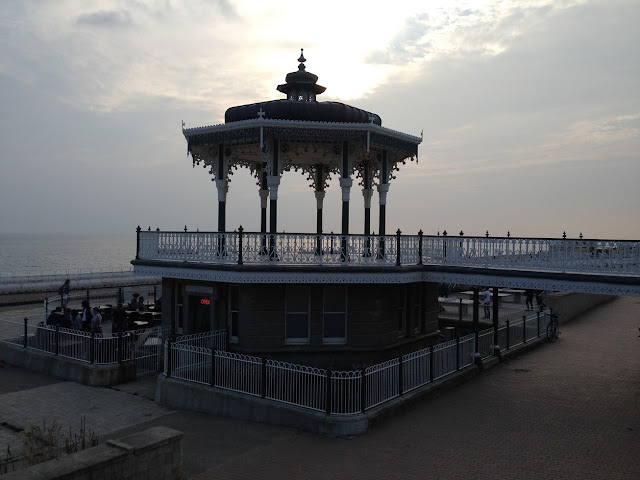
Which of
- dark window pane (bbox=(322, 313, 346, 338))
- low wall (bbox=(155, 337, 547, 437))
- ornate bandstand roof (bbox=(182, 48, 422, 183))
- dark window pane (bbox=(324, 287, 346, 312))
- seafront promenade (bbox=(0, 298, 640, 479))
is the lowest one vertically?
seafront promenade (bbox=(0, 298, 640, 479))

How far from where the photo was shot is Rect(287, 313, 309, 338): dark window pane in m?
17.5

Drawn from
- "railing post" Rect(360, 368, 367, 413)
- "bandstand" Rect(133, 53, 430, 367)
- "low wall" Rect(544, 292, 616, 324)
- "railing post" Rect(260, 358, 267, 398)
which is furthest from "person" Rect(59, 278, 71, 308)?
"low wall" Rect(544, 292, 616, 324)

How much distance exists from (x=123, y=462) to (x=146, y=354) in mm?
9927

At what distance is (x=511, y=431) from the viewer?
1222 centimetres

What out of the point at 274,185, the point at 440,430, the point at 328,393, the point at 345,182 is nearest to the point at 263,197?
the point at 274,185

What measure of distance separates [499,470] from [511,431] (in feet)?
7.63

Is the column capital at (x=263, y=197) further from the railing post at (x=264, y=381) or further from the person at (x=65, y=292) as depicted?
the person at (x=65, y=292)

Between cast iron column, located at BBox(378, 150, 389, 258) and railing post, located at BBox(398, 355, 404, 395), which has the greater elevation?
cast iron column, located at BBox(378, 150, 389, 258)

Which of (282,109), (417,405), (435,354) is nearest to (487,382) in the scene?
(435,354)

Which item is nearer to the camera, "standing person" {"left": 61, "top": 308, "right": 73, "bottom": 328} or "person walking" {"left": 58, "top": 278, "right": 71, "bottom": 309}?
"standing person" {"left": 61, "top": 308, "right": 73, "bottom": 328}

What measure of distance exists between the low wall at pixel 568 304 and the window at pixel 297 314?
47.9ft

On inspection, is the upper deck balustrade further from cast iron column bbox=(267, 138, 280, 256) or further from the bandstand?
cast iron column bbox=(267, 138, 280, 256)

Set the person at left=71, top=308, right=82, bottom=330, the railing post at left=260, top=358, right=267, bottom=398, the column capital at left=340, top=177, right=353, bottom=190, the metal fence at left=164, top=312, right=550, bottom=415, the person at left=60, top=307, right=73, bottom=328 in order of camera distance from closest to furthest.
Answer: the metal fence at left=164, top=312, right=550, bottom=415, the railing post at left=260, top=358, right=267, bottom=398, the column capital at left=340, top=177, right=353, bottom=190, the person at left=60, top=307, right=73, bottom=328, the person at left=71, top=308, right=82, bottom=330

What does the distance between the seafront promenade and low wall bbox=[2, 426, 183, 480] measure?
0.95 metres
